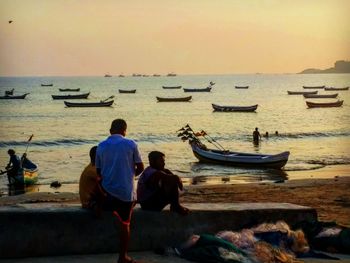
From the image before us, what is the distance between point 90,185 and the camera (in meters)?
7.07

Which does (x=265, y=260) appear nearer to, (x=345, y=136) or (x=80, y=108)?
(x=345, y=136)

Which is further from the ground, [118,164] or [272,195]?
[118,164]

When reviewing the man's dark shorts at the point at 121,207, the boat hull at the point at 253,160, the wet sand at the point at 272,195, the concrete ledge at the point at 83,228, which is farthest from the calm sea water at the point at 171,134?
the man's dark shorts at the point at 121,207

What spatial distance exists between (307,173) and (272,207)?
19.7 meters

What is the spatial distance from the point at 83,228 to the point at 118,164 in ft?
3.03

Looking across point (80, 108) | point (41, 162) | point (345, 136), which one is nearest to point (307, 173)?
point (41, 162)

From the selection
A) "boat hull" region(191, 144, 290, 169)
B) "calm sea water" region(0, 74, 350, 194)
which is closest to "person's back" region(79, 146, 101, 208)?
"calm sea water" region(0, 74, 350, 194)

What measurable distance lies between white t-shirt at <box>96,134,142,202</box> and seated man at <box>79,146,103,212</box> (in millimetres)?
242

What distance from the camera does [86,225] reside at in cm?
700

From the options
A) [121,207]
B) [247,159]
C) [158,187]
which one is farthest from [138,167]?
[247,159]

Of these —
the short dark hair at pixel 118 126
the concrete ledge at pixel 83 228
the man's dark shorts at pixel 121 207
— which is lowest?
the concrete ledge at pixel 83 228

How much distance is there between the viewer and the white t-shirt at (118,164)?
6.55 m

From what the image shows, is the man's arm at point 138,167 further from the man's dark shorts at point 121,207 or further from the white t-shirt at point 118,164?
the man's dark shorts at point 121,207

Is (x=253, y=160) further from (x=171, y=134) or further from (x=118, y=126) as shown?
(x=171, y=134)
